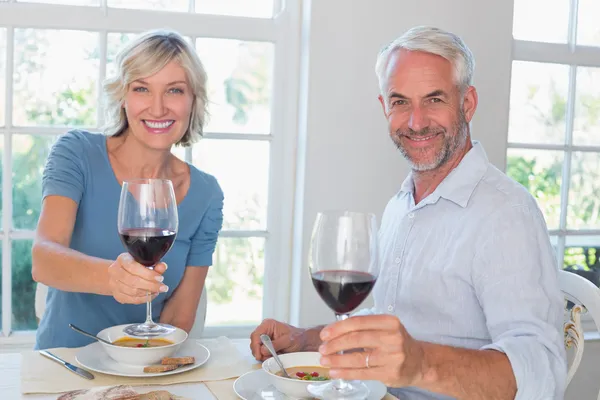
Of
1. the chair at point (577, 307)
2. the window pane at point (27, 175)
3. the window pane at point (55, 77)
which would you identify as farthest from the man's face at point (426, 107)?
the window pane at point (27, 175)

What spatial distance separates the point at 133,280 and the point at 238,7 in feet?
5.72

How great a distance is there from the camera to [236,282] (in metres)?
2.93

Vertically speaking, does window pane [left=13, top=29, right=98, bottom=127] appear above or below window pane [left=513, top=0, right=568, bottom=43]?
below

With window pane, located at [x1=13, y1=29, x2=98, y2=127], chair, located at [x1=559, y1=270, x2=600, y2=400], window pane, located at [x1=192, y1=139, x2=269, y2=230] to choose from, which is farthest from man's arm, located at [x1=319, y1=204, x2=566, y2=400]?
window pane, located at [x1=13, y1=29, x2=98, y2=127]

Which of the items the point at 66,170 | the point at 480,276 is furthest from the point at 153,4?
the point at 480,276

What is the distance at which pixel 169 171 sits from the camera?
2.18m

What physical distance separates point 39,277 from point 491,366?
114cm

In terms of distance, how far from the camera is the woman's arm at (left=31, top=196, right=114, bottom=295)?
5.15 ft

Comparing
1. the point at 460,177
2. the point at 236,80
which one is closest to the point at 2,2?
the point at 236,80

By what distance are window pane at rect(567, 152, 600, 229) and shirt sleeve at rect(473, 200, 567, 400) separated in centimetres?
188

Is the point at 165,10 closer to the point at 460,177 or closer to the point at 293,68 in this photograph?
the point at 293,68

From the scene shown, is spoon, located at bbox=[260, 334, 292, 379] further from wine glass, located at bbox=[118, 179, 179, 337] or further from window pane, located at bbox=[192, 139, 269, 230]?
window pane, located at bbox=[192, 139, 269, 230]

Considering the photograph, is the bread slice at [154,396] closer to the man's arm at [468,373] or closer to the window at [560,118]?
the man's arm at [468,373]

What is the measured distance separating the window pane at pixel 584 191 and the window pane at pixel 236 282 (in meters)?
1.47
